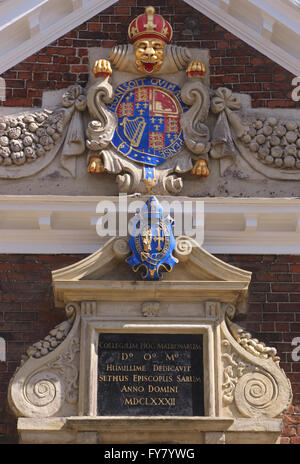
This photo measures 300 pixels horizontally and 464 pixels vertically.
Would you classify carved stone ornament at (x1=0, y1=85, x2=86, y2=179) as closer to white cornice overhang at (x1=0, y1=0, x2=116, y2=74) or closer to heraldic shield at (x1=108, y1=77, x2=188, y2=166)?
heraldic shield at (x1=108, y1=77, x2=188, y2=166)

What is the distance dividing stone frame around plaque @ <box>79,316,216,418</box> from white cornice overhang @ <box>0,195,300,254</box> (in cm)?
95

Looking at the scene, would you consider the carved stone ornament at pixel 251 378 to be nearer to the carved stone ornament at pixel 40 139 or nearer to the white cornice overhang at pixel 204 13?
the carved stone ornament at pixel 40 139

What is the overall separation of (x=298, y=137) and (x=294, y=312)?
196cm

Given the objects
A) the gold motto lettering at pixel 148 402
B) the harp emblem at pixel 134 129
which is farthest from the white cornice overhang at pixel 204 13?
the gold motto lettering at pixel 148 402

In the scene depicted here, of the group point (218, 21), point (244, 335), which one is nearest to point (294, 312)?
point (244, 335)

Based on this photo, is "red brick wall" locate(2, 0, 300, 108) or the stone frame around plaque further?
"red brick wall" locate(2, 0, 300, 108)

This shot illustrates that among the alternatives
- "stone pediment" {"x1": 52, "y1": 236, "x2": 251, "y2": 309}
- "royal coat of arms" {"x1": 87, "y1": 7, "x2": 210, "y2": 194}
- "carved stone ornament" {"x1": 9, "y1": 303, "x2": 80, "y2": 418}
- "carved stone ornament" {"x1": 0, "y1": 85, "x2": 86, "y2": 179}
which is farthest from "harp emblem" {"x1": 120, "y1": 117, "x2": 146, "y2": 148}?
"carved stone ornament" {"x1": 9, "y1": 303, "x2": 80, "y2": 418}

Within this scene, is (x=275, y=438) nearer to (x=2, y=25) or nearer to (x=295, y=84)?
(x=295, y=84)

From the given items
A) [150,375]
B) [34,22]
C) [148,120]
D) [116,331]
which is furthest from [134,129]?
[150,375]

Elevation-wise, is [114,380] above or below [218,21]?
below

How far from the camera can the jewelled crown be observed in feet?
40.5
